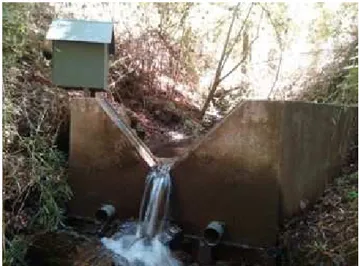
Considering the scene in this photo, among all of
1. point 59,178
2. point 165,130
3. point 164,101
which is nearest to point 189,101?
point 164,101

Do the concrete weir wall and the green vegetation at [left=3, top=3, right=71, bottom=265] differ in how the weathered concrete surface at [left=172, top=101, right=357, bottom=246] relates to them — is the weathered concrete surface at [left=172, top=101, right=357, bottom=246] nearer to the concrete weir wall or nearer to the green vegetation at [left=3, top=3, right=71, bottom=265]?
the concrete weir wall

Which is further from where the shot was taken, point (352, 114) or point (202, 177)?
point (352, 114)

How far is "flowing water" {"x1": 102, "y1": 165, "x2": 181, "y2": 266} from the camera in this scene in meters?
5.17

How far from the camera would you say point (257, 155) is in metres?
5.15

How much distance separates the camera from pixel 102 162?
19.6ft

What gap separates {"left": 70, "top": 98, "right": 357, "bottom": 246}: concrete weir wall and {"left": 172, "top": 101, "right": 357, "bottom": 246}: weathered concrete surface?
1 cm

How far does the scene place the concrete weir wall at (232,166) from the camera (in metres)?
5.12

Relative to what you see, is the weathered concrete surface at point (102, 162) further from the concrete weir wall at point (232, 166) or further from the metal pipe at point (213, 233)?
the metal pipe at point (213, 233)

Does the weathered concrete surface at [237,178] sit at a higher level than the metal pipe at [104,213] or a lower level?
higher

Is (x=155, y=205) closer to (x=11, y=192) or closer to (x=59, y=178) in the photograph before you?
(x=59, y=178)

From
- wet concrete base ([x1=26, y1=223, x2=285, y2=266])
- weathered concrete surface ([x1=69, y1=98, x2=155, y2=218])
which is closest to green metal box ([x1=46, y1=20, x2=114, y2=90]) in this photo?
weathered concrete surface ([x1=69, y1=98, x2=155, y2=218])

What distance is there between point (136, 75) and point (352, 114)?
13.1 feet

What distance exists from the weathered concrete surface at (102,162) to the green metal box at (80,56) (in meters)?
0.32

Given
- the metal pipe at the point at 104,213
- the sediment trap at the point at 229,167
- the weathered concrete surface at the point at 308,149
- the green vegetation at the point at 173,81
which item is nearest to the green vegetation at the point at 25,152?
the green vegetation at the point at 173,81
